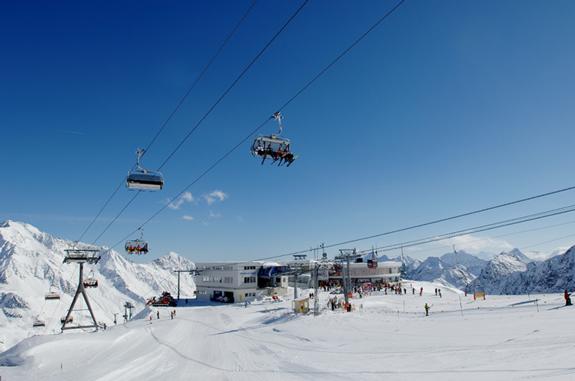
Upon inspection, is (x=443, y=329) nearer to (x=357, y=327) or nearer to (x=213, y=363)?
(x=357, y=327)

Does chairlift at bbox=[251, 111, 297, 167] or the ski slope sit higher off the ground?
chairlift at bbox=[251, 111, 297, 167]

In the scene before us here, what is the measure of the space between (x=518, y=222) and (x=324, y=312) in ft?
78.5

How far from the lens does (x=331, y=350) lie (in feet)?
78.0

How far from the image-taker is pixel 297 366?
68.2 ft

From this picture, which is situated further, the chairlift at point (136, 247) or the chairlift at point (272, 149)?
the chairlift at point (136, 247)

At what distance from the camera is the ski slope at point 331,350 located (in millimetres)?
17344

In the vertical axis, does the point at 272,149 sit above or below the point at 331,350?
above

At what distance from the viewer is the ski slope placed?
56.9 ft

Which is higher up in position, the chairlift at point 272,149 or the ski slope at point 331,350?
the chairlift at point 272,149

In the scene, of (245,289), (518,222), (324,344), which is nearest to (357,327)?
Result: (324,344)

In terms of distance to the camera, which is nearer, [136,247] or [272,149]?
[272,149]

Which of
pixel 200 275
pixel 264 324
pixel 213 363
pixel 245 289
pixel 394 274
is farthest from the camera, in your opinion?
pixel 394 274

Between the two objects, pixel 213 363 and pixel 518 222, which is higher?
pixel 518 222

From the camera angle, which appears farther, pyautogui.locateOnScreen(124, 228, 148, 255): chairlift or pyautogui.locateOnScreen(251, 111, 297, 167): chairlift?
pyautogui.locateOnScreen(124, 228, 148, 255): chairlift
